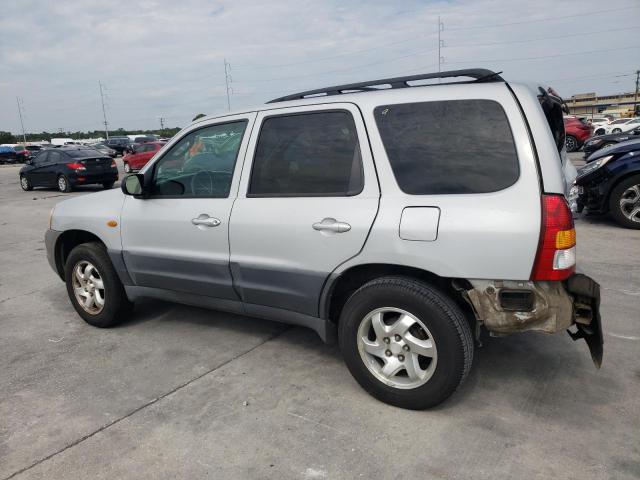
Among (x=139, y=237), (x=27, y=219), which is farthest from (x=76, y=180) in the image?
(x=139, y=237)

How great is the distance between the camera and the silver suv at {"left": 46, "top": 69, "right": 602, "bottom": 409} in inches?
104

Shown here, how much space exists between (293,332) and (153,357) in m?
1.10

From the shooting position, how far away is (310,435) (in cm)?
278

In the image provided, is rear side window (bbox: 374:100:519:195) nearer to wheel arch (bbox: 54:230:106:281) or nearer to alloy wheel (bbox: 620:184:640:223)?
wheel arch (bbox: 54:230:106:281)

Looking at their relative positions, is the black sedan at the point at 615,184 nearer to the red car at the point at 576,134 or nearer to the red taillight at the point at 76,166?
the red car at the point at 576,134

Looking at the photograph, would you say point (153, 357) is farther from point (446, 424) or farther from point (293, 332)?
point (446, 424)

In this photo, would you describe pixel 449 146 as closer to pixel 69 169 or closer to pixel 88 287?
pixel 88 287

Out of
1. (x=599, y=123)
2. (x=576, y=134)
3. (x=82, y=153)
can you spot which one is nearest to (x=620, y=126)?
(x=599, y=123)

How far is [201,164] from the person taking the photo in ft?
12.5

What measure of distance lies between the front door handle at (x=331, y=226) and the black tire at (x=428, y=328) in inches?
14.0

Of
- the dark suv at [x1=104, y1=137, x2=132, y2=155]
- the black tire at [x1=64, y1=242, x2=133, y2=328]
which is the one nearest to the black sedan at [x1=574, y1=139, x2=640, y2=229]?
the black tire at [x1=64, y1=242, x2=133, y2=328]

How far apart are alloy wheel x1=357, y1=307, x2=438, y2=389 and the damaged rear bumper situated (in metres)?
0.34

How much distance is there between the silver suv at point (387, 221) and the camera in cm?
265

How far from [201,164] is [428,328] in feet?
6.83
